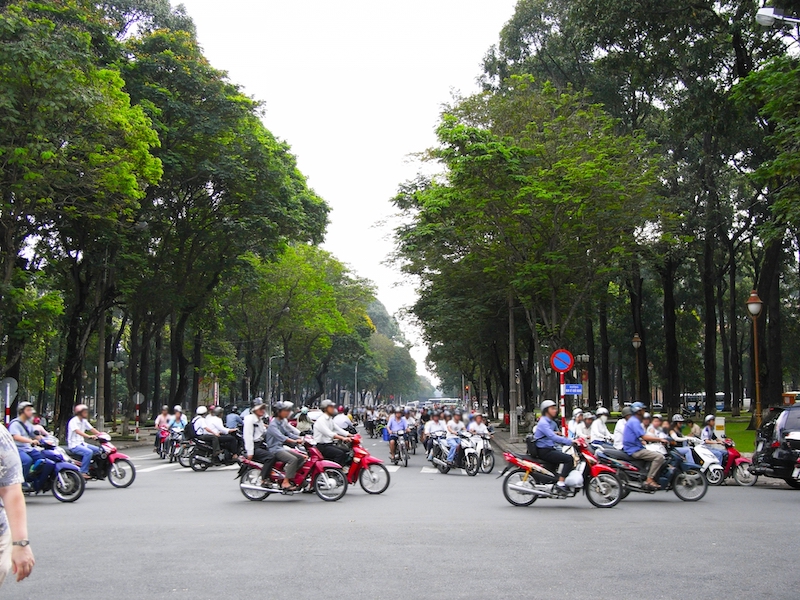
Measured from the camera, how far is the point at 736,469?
61.5 feet

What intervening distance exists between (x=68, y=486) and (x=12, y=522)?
37.8 feet

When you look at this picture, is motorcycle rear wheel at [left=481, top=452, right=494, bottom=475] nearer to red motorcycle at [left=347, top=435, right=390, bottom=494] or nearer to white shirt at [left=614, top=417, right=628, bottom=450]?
red motorcycle at [left=347, top=435, right=390, bottom=494]

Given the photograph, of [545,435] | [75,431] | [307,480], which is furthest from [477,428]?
[75,431]

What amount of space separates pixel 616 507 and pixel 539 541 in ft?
14.5

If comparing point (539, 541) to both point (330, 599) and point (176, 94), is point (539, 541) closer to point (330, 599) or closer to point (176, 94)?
point (330, 599)

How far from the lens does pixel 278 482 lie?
48.5ft

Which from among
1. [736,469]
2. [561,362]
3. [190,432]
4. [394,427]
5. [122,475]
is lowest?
[122,475]

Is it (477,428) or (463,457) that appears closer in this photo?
(463,457)

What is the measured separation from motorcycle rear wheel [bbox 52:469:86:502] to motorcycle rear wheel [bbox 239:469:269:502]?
9.14 ft

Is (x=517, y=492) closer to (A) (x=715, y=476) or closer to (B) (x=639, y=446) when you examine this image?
(B) (x=639, y=446)

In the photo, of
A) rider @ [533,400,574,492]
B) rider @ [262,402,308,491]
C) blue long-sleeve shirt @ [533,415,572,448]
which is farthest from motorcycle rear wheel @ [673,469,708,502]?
rider @ [262,402,308,491]

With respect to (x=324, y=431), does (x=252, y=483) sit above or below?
below

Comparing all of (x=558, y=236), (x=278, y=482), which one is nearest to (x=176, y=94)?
(x=558, y=236)

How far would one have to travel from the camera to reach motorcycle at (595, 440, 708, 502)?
→ 14383 mm
